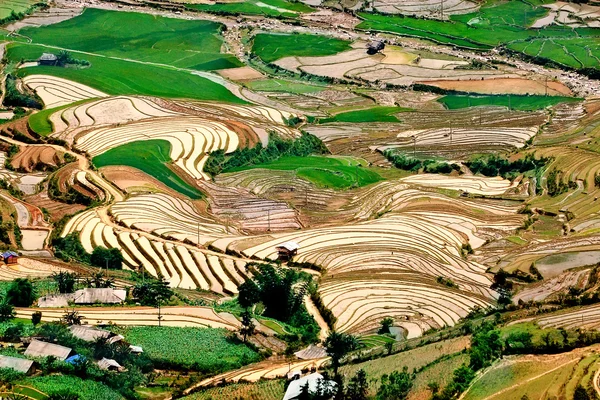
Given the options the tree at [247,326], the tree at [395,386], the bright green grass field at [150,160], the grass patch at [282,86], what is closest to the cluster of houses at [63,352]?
the tree at [247,326]

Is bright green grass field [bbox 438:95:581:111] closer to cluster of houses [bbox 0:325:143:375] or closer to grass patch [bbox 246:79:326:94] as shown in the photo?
grass patch [bbox 246:79:326:94]

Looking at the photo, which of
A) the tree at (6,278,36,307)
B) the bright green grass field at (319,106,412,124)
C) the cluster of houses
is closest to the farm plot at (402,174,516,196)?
the bright green grass field at (319,106,412,124)

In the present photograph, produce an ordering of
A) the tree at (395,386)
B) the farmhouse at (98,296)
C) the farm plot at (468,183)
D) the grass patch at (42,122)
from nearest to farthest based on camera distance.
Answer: the tree at (395,386), the farmhouse at (98,296), the farm plot at (468,183), the grass patch at (42,122)

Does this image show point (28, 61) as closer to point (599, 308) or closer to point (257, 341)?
point (257, 341)

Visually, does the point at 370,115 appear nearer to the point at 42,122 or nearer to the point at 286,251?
the point at 42,122

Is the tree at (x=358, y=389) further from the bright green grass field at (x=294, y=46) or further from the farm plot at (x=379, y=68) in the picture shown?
the bright green grass field at (x=294, y=46)

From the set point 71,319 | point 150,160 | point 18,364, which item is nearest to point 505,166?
point 150,160
